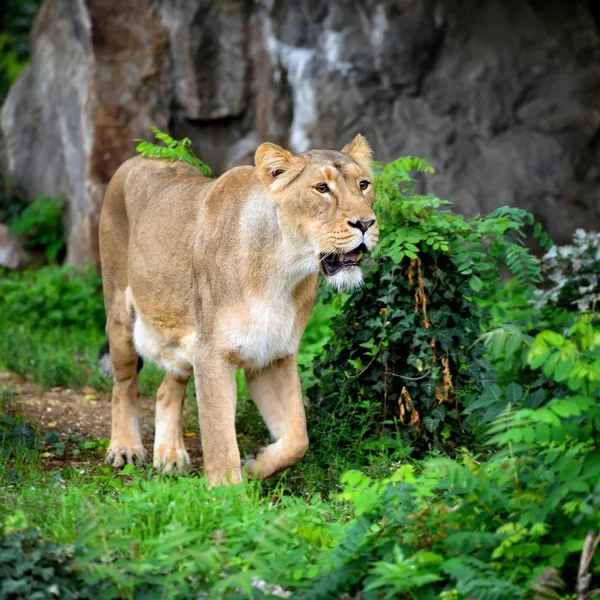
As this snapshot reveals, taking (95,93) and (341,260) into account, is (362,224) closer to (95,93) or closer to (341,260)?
(341,260)

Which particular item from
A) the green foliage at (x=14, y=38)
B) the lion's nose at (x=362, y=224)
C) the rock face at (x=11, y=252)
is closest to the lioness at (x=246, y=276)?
the lion's nose at (x=362, y=224)

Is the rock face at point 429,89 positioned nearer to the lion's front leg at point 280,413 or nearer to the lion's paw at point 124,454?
the lion's paw at point 124,454

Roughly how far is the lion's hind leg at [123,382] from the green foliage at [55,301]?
2.99 meters

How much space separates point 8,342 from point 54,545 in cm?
526

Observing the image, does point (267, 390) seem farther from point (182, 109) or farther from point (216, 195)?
point (182, 109)

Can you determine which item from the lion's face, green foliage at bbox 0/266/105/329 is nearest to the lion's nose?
the lion's face

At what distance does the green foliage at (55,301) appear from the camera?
1004 cm

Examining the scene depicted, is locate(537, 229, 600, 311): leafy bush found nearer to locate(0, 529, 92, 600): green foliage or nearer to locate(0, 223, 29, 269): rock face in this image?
locate(0, 529, 92, 600): green foliage

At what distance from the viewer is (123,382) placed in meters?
7.01

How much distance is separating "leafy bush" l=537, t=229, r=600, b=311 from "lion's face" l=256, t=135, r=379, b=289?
219 cm

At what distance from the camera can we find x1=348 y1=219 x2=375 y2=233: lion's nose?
17.3 feet

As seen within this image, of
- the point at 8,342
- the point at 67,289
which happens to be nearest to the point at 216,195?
the point at 8,342

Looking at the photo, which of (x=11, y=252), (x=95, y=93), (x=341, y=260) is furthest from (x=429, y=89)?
(x=341, y=260)

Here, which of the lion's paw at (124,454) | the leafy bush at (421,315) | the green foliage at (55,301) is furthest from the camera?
the green foliage at (55,301)
